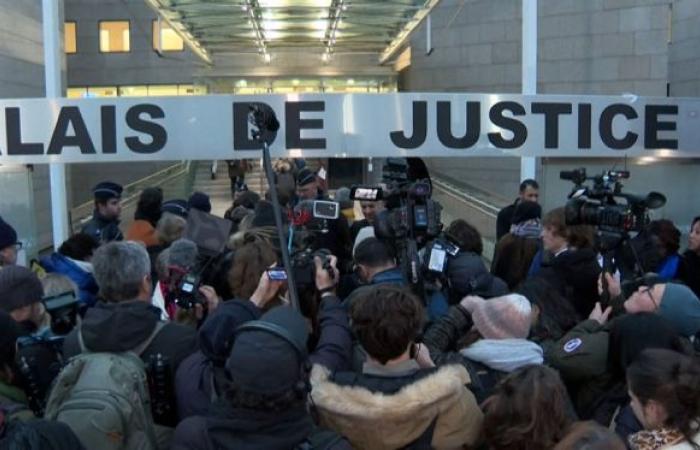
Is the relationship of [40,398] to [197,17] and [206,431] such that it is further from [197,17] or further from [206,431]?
[197,17]

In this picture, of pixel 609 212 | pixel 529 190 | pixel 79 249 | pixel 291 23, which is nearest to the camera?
pixel 609 212

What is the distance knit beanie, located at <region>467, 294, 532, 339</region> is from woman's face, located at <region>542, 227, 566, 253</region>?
1.82 m

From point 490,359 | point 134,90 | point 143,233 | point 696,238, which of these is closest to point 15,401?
point 490,359

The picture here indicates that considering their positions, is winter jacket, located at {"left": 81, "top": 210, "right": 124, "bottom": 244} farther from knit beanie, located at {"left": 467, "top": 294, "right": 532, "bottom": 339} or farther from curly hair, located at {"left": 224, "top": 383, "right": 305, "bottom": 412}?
curly hair, located at {"left": 224, "top": 383, "right": 305, "bottom": 412}

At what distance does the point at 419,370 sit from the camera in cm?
269

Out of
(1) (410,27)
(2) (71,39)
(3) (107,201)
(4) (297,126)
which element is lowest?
(3) (107,201)

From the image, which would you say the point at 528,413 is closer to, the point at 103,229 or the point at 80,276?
the point at 80,276

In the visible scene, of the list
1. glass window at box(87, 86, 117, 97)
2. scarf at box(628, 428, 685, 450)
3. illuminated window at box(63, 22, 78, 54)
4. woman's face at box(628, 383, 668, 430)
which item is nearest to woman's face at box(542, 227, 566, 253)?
woman's face at box(628, 383, 668, 430)

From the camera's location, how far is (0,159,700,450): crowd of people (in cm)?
226

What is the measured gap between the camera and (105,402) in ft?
8.18

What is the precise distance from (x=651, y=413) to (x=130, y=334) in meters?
1.90

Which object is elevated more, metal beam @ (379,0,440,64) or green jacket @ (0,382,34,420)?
metal beam @ (379,0,440,64)

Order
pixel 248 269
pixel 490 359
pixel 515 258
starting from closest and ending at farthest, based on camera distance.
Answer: pixel 490 359
pixel 248 269
pixel 515 258

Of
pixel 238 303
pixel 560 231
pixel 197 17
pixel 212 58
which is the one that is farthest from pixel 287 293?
pixel 212 58
